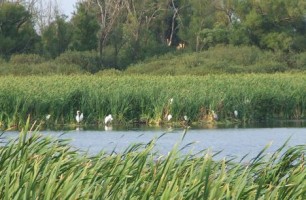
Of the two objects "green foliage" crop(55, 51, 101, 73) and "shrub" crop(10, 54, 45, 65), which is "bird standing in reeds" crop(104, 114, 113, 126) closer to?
"green foliage" crop(55, 51, 101, 73)

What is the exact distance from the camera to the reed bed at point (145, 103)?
72.9 ft

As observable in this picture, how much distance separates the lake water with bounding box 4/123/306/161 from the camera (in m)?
16.5

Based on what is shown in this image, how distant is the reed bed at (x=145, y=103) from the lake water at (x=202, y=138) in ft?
4.96

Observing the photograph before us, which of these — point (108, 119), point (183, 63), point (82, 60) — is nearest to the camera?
point (108, 119)

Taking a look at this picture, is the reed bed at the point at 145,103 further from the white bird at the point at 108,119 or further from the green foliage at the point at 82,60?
the green foliage at the point at 82,60

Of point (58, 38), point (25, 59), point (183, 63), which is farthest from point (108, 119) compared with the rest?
point (58, 38)

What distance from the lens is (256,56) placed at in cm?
4500

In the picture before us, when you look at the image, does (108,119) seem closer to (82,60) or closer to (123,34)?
(82,60)

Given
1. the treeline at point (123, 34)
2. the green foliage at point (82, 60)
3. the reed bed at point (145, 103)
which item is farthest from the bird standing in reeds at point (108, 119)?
the treeline at point (123, 34)

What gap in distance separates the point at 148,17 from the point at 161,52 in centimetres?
565

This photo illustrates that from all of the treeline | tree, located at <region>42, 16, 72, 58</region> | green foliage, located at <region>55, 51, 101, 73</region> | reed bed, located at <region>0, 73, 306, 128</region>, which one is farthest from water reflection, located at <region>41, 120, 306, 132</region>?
tree, located at <region>42, 16, 72, 58</region>

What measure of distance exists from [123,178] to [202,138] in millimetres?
12108

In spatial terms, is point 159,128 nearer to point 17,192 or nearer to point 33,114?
point 33,114

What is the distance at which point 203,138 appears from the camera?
18.5 metres
